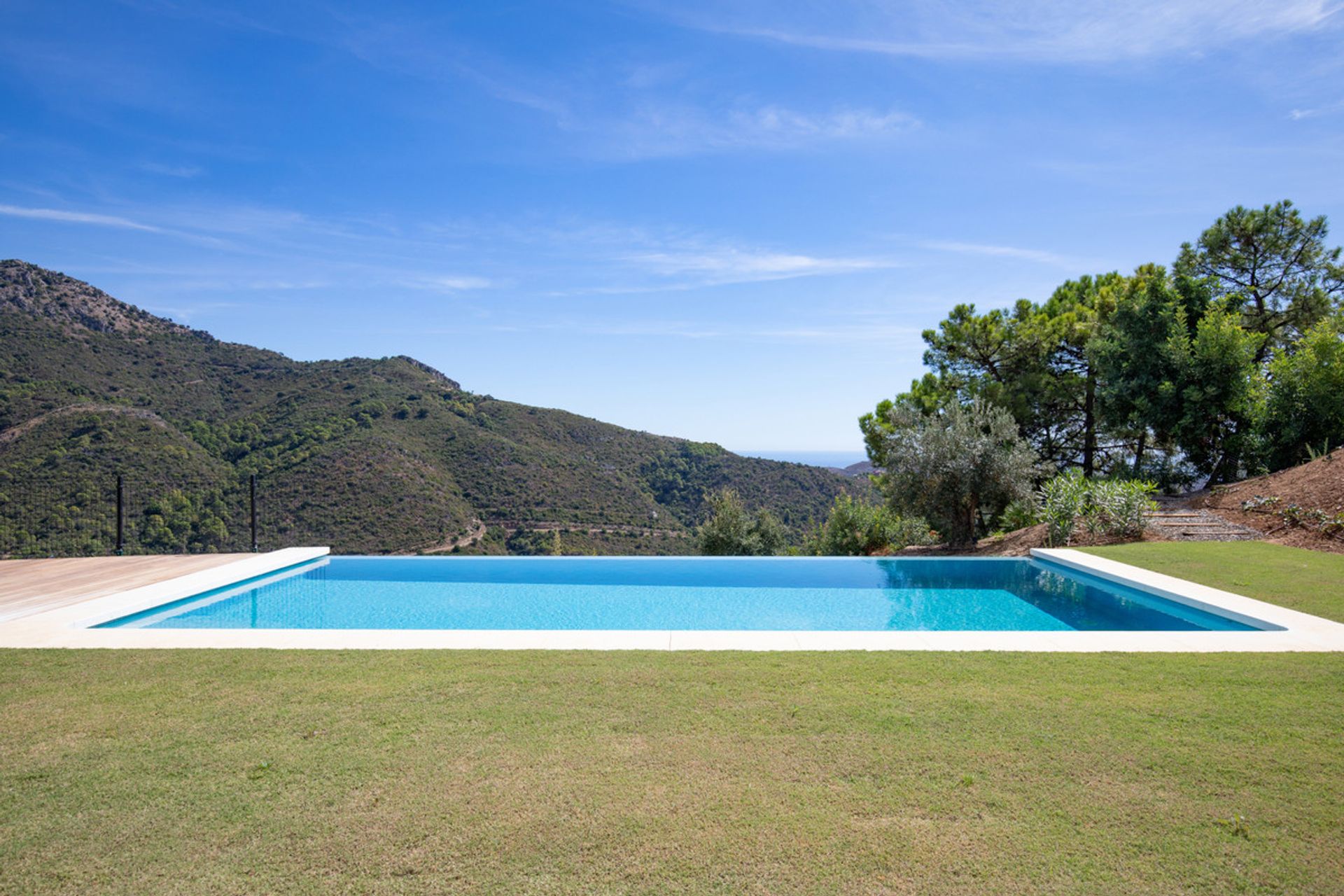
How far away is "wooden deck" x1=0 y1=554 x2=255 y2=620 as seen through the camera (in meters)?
6.79

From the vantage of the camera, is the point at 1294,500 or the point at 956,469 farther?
the point at 956,469

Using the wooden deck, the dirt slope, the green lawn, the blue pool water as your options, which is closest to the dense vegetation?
the dirt slope

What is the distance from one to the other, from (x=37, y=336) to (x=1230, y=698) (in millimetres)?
39918

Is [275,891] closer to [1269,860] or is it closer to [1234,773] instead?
[1269,860]

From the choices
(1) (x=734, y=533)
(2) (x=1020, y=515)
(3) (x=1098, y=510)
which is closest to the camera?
(3) (x=1098, y=510)

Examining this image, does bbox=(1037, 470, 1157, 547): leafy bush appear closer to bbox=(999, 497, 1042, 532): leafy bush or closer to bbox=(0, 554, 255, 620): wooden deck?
bbox=(999, 497, 1042, 532): leafy bush

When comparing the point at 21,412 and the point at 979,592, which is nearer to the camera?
the point at 979,592

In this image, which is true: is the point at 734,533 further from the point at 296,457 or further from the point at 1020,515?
the point at 296,457

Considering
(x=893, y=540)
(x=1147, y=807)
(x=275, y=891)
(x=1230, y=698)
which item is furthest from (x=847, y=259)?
(x=275, y=891)

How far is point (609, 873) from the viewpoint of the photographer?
7.50 feet

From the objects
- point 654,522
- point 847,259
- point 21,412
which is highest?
point 847,259

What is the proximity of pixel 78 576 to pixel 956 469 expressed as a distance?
12.5m

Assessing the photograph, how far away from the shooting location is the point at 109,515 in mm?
15445

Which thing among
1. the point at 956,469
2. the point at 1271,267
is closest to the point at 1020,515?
the point at 956,469
